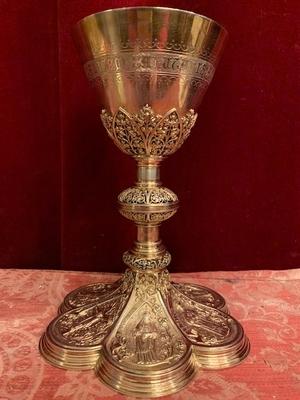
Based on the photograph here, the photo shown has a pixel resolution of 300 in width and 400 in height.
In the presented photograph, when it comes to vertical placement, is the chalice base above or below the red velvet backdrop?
below

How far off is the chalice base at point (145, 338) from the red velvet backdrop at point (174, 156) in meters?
0.35

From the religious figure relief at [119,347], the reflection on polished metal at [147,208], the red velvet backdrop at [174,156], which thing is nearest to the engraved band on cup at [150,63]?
the reflection on polished metal at [147,208]

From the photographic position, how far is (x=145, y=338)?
746 mm

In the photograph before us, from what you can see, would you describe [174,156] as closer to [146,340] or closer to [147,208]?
[147,208]

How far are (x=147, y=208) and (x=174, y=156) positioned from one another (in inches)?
17.2

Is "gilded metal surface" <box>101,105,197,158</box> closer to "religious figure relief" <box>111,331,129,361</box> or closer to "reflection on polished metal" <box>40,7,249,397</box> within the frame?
"reflection on polished metal" <box>40,7,249,397</box>

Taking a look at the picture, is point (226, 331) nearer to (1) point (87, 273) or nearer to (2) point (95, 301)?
(2) point (95, 301)

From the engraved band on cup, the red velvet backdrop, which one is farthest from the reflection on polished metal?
the red velvet backdrop

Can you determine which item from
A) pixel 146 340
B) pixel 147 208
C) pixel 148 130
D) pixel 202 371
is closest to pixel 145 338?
pixel 146 340

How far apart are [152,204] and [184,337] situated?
0.28 metres

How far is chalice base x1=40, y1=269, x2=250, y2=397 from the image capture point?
26.6 inches

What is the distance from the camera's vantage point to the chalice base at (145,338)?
2.21 feet

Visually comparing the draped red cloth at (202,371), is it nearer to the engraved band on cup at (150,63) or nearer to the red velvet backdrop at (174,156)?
the red velvet backdrop at (174,156)

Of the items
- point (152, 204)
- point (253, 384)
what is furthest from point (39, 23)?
point (253, 384)
